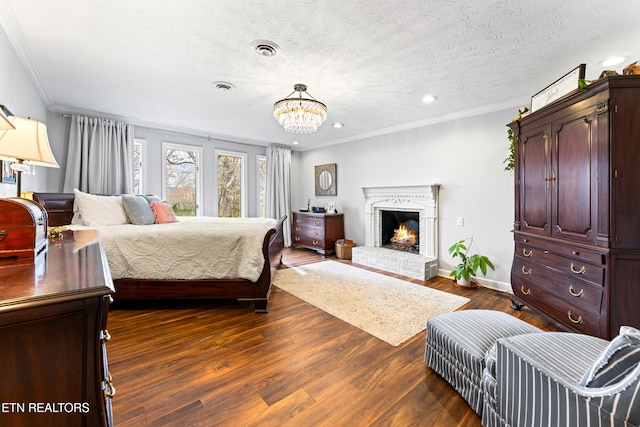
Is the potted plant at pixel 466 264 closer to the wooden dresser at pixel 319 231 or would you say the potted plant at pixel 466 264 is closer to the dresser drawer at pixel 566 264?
the dresser drawer at pixel 566 264

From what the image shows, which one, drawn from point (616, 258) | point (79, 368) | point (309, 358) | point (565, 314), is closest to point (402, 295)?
point (565, 314)

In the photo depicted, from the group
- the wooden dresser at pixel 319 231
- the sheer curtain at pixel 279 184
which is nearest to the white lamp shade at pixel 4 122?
the wooden dresser at pixel 319 231

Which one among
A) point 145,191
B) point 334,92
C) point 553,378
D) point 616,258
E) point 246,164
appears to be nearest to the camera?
point 553,378

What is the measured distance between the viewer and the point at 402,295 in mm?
3357

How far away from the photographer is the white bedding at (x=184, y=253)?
275 centimetres

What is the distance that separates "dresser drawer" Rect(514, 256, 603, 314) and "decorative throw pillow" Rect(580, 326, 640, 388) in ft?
5.18

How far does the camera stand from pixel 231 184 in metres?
5.76

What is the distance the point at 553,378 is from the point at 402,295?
7.66 ft

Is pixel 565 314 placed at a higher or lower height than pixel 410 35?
lower

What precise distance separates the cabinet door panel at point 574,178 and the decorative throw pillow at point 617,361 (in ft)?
5.40

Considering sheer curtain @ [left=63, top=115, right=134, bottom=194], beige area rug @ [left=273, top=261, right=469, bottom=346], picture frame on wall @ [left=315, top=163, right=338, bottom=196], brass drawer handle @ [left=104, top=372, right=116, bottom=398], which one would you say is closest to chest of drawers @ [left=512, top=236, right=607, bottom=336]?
beige area rug @ [left=273, top=261, right=469, bottom=346]

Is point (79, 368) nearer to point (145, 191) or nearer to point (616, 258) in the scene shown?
point (616, 258)

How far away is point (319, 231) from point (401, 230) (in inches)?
63.5

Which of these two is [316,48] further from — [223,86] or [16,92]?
[16,92]
